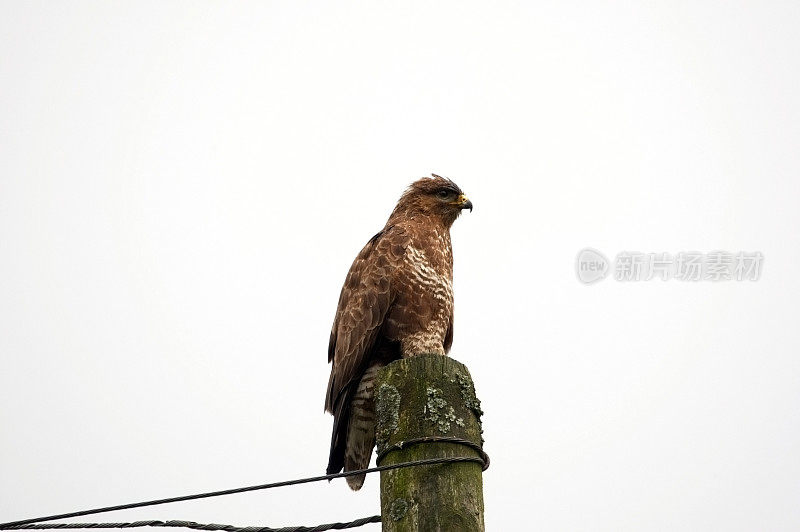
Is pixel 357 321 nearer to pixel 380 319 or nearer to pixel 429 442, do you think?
pixel 380 319

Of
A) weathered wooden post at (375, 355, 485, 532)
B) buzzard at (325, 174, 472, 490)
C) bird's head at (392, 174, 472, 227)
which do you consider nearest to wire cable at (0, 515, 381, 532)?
weathered wooden post at (375, 355, 485, 532)

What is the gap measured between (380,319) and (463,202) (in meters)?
1.60

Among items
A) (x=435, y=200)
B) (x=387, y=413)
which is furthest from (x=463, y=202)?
(x=387, y=413)

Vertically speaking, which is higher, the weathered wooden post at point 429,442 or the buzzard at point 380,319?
the buzzard at point 380,319

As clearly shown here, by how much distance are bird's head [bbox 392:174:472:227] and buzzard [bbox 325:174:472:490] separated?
0.46 ft

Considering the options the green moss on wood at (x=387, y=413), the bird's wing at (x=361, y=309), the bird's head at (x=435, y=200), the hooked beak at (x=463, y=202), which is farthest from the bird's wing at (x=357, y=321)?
the green moss on wood at (x=387, y=413)

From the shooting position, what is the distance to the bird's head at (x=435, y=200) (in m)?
6.35

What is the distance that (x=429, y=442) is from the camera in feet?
9.80

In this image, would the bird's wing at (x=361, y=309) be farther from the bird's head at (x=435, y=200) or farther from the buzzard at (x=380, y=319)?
the bird's head at (x=435, y=200)

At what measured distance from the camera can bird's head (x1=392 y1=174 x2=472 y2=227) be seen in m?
6.35

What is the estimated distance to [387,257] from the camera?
220 inches

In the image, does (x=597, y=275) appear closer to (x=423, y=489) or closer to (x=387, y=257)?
(x=387, y=257)

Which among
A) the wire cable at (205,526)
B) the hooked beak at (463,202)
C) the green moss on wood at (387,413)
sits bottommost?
the wire cable at (205,526)

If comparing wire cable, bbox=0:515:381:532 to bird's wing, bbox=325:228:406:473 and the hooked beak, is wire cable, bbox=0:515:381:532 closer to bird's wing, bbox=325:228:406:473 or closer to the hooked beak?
bird's wing, bbox=325:228:406:473
